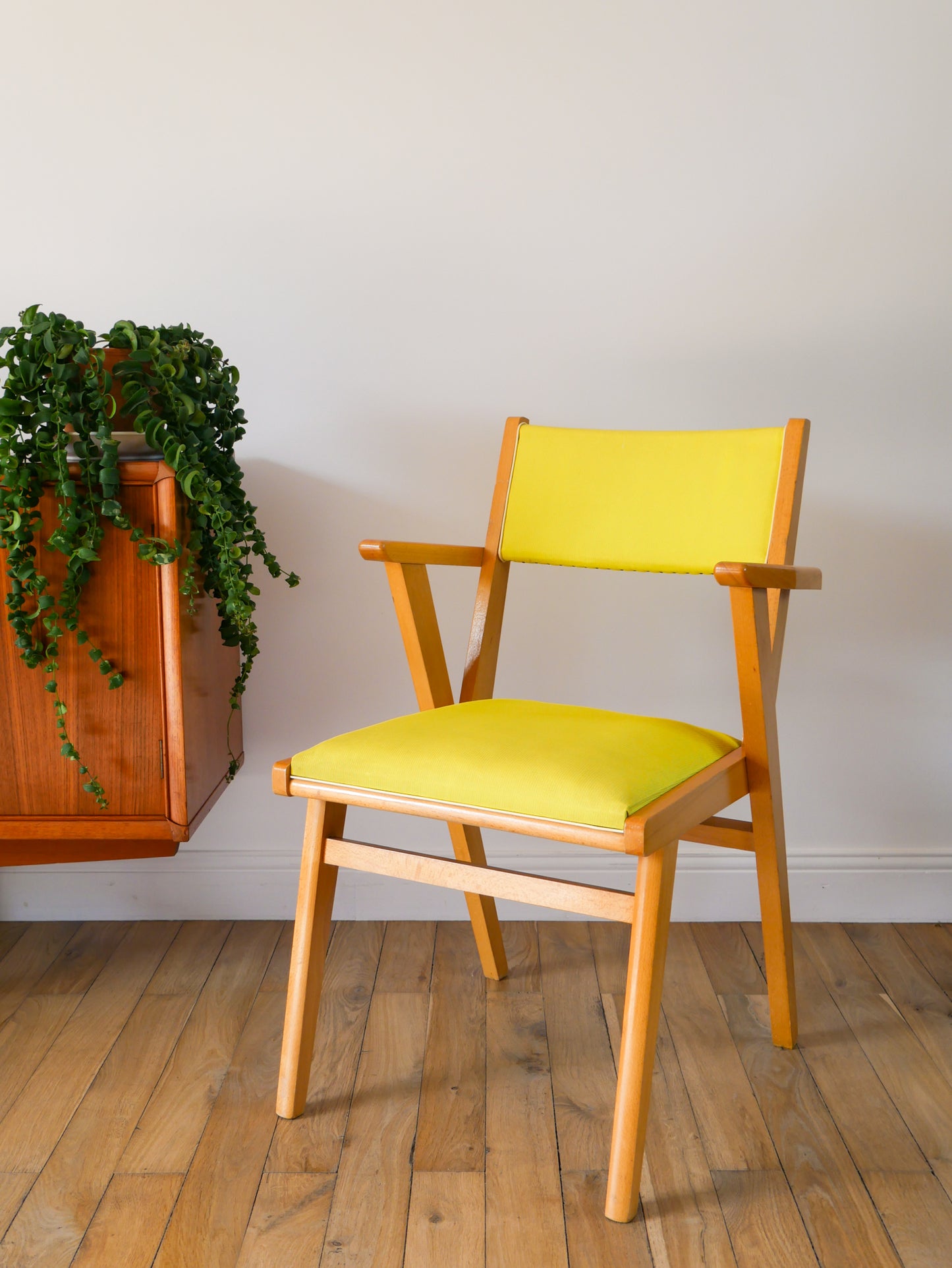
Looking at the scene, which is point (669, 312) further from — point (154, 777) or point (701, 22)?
point (154, 777)

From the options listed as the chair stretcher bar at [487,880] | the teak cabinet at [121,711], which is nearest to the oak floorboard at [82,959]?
the teak cabinet at [121,711]

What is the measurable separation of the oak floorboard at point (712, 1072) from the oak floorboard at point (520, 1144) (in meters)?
0.20

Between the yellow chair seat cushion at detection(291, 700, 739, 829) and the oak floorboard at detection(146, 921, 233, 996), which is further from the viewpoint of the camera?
the oak floorboard at detection(146, 921, 233, 996)

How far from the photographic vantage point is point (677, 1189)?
3.95ft

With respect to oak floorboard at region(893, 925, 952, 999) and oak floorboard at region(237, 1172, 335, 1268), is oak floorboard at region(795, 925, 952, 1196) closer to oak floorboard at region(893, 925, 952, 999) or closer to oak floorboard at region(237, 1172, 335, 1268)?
oak floorboard at region(893, 925, 952, 999)

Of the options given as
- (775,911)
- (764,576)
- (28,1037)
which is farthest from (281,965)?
(764,576)

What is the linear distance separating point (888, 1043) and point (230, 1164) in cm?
97

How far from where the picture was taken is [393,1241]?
1.11 meters

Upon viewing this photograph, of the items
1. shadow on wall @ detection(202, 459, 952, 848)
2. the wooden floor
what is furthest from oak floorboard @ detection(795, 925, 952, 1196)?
shadow on wall @ detection(202, 459, 952, 848)

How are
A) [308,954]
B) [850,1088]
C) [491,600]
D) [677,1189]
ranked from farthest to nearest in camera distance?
[491,600] < [850,1088] < [308,954] < [677,1189]

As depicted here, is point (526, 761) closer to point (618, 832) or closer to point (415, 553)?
point (618, 832)

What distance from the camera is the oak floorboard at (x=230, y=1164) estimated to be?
1102 mm

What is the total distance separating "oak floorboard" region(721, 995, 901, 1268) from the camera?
3.65 ft

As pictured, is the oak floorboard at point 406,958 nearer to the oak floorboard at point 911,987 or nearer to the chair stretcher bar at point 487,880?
the chair stretcher bar at point 487,880
